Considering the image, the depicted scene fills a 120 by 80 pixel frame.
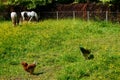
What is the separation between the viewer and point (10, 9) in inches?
1635

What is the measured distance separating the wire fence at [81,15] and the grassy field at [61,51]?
4572 millimetres

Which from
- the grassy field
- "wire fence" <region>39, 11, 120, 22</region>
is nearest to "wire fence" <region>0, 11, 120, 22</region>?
"wire fence" <region>39, 11, 120, 22</region>

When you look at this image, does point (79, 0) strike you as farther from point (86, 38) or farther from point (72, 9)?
point (86, 38)

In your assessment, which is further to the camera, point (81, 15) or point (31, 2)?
point (31, 2)

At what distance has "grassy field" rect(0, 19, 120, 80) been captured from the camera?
598 inches

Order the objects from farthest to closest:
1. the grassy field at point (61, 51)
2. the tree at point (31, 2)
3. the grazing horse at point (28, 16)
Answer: the tree at point (31, 2) < the grazing horse at point (28, 16) < the grassy field at point (61, 51)

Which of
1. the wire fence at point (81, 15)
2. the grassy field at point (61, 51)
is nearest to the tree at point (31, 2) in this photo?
the wire fence at point (81, 15)

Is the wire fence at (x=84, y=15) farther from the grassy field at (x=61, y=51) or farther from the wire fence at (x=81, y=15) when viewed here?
the grassy field at (x=61, y=51)

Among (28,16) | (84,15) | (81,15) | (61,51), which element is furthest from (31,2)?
(61,51)

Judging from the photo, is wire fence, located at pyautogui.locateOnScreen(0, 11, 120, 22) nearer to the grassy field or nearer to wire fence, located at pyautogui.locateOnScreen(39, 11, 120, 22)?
wire fence, located at pyautogui.locateOnScreen(39, 11, 120, 22)

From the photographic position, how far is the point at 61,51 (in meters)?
20.7

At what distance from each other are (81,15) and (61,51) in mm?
15925

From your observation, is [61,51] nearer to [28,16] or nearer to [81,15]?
[28,16]

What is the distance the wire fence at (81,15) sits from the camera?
3369cm
